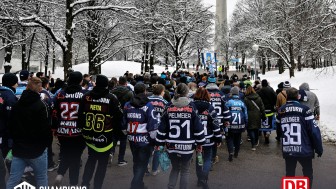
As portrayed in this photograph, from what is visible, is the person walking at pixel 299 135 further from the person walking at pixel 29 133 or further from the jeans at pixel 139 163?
the person walking at pixel 29 133

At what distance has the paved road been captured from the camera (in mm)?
6234

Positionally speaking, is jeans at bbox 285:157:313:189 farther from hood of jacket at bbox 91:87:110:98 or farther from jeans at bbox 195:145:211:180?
hood of jacket at bbox 91:87:110:98

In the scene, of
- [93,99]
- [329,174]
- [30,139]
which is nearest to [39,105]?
[30,139]

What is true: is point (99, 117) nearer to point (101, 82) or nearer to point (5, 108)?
point (101, 82)

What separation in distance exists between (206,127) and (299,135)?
1570 millimetres

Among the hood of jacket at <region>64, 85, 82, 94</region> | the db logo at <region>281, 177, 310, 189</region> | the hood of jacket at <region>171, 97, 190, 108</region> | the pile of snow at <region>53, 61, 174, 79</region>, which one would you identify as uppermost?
the pile of snow at <region>53, 61, 174, 79</region>

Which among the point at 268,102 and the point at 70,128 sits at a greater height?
the point at 268,102

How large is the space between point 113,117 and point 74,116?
82 centimetres

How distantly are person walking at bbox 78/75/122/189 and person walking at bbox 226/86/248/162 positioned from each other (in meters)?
3.48

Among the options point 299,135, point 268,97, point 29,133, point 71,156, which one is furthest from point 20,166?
point 268,97

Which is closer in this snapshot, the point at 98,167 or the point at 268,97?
the point at 98,167

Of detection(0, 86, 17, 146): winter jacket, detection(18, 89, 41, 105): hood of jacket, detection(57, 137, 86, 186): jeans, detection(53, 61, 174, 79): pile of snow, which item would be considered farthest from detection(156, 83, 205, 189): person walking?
detection(53, 61, 174, 79): pile of snow

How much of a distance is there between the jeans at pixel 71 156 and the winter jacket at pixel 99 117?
437 millimetres

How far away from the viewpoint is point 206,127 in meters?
6.00
